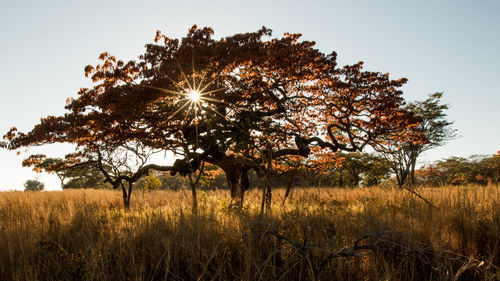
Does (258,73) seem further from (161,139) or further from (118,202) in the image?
(118,202)

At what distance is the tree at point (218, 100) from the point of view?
18.9ft

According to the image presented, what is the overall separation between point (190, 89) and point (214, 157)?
133 inches

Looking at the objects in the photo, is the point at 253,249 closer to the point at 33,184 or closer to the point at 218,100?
the point at 218,100

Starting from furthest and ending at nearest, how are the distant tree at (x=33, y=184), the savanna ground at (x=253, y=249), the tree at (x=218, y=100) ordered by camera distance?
the distant tree at (x=33, y=184) < the tree at (x=218, y=100) < the savanna ground at (x=253, y=249)

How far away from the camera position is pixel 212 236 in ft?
10.5

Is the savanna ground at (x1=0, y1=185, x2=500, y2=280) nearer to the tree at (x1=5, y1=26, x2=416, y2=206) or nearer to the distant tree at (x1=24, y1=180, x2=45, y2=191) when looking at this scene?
the tree at (x1=5, y1=26, x2=416, y2=206)

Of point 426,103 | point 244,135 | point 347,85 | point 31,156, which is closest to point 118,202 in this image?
point 31,156

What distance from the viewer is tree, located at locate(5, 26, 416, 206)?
18.9ft

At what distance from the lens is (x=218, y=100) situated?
641cm

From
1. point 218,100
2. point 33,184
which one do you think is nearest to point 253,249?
point 218,100

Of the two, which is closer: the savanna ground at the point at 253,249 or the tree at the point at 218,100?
the savanna ground at the point at 253,249

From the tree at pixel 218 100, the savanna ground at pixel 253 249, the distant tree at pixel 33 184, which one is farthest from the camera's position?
the distant tree at pixel 33 184

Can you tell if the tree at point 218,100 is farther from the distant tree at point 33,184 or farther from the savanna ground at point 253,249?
the distant tree at point 33,184

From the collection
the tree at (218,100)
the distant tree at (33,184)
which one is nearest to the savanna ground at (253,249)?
the tree at (218,100)
